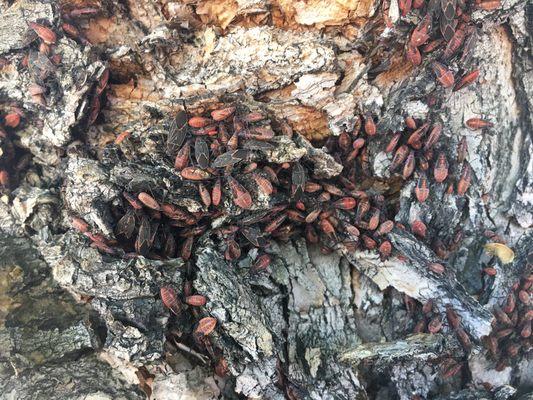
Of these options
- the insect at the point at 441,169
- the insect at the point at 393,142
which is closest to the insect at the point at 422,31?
the insect at the point at 393,142

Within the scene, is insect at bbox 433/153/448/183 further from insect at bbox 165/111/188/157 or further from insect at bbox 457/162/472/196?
insect at bbox 165/111/188/157

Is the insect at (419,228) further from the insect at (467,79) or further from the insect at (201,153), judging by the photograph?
the insect at (201,153)

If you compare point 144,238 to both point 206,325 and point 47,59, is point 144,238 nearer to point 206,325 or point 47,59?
point 206,325

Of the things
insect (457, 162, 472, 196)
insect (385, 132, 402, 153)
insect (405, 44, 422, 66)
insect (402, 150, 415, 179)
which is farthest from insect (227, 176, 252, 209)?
insect (457, 162, 472, 196)

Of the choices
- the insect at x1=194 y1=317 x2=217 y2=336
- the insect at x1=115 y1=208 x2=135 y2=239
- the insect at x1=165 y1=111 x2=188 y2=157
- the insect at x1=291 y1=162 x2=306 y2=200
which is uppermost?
the insect at x1=165 y1=111 x2=188 y2=157

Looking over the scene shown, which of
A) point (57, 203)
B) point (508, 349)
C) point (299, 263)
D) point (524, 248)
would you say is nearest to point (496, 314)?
point (508, 349)

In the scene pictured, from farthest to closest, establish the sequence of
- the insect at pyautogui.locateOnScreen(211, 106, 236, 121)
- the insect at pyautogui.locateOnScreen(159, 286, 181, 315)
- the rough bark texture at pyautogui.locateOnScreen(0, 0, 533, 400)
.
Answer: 1. the insect at pyautogui.locateOnScreen(211, 106, 236, 121)
2. the rough bark texture at pyautogui.locateOnScreen(0, 0, 533, 400)
3. the insect at pyautogui.locateOnScreen(159, 286, 181, 315)

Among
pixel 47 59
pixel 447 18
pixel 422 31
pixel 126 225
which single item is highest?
pixel 447 18

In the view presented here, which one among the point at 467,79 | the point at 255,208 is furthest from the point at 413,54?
the point at 255,208
